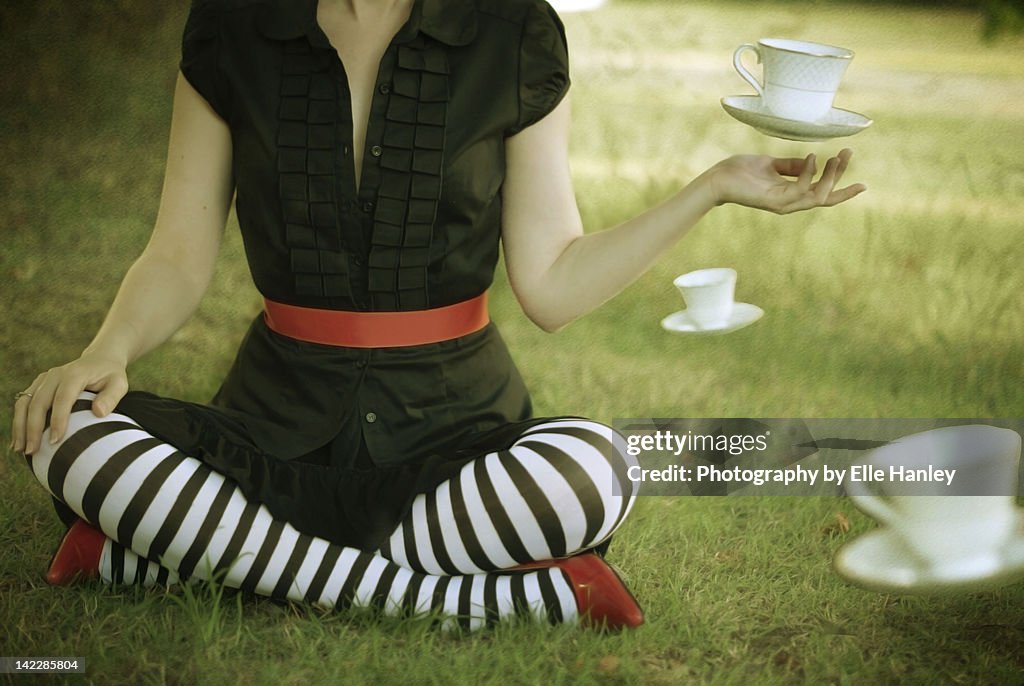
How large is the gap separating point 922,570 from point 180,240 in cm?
99

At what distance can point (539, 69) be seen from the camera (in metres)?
1.32

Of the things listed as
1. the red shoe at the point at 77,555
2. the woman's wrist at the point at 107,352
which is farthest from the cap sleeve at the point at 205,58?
the red shoe at the point at 77,555

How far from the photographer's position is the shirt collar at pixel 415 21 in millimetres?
1292

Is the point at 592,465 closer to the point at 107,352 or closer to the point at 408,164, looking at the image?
the point at 408,164

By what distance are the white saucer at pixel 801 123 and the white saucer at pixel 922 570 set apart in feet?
1.80

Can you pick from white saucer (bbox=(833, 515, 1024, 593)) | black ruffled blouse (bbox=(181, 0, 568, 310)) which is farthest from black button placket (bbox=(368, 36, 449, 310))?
white saucer (bbox=(833, 515, 1024, 593))

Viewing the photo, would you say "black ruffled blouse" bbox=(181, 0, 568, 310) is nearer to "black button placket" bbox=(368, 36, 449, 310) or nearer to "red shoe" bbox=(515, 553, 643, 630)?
"black button placket" bbox=(368, 36, 449, 310)

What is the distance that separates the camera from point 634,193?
241cm

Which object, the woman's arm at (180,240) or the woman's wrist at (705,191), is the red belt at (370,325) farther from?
the woman's wrist at (705,191)

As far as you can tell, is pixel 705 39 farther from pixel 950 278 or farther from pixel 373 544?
pixel 373 544

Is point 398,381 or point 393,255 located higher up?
point 393,255

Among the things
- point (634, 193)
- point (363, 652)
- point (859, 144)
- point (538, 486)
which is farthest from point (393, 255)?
point (859, 144)

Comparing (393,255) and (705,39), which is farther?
(705,39)

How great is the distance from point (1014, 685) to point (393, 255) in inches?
33.4
